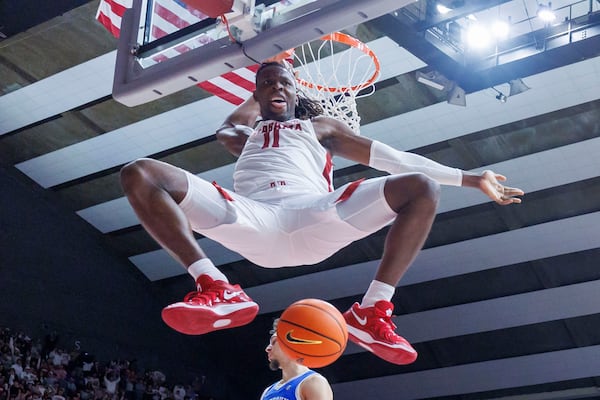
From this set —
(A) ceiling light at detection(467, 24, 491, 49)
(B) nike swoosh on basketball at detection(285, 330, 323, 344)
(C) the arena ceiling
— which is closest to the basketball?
(B) nike swoosh on basketball at detection(285, 330, 323, 344)

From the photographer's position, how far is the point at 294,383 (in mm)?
6500

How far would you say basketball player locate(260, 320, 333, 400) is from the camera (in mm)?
6277

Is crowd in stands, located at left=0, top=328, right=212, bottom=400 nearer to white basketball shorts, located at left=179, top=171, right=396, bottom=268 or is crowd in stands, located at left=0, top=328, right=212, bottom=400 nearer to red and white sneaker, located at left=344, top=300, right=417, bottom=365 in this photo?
white basketball shorts, located at left=179, top=171, right=396, bottom=268

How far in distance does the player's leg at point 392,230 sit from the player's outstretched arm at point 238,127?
1099 millimetres

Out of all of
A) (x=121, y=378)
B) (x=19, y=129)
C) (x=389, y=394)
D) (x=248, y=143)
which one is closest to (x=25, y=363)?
(x=121, y=378)

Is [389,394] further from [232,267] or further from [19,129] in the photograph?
[19,129]

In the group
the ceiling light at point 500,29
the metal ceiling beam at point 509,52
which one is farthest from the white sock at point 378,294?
the ceiling light at point 500,29

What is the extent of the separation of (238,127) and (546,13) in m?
5.31

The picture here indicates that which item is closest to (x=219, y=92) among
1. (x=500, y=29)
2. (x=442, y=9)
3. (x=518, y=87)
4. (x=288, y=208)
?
(x=442, y=9)

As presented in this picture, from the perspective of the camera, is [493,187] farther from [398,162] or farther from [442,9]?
[442,9]

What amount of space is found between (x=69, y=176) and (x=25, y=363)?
3.24m

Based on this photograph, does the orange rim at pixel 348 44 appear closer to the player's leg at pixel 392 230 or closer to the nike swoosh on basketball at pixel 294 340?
the player's leg at pixel 392 230

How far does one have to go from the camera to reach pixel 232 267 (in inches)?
663

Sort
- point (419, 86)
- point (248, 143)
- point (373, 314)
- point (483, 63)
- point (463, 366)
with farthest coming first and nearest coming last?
point (463, 366) → point (419, 86) → point (483, 63) → point (248, 143) → point (373, 314)
